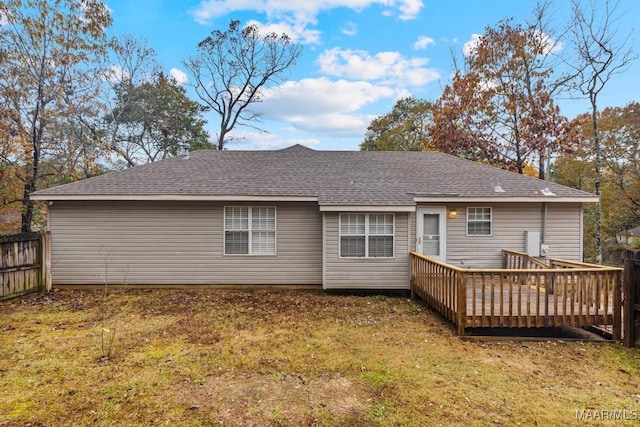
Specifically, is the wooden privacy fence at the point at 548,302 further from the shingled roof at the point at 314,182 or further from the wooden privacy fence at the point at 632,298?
the shingled roof at the point at 314,182

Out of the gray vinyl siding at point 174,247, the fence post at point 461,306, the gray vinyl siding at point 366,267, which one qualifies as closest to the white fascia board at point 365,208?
the gray vinyl siding at point 366,267

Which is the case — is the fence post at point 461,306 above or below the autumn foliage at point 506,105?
below

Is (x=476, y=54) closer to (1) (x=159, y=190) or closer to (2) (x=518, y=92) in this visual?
(2) (x=518, y=92)

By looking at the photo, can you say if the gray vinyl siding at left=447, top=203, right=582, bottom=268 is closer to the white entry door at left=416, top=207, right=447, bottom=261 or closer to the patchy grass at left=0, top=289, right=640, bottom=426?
the white entry door at left=416, top=207, right=447, bottom=261

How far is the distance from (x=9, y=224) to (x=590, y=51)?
27.1 m

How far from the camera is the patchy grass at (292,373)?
3.32 meters

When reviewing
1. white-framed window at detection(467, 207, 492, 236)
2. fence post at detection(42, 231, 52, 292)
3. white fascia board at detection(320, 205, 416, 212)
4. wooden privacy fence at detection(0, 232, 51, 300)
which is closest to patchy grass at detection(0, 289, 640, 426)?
wooden privacy fence at detection(0, 232, 51, 300)

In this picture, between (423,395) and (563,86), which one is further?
(563,86)

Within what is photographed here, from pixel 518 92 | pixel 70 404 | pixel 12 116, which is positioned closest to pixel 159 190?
pixel 70 404

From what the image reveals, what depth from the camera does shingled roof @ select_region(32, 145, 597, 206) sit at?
849 centimetres

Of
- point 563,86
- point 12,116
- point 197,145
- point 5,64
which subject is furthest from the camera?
point 197,145

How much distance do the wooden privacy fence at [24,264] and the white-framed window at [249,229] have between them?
15.0 ft

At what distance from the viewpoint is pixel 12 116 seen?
449 inches

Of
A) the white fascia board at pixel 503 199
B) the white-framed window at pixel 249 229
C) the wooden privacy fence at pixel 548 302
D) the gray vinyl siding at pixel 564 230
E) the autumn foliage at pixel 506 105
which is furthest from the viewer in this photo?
the autumn foliage at pixel 506 105
